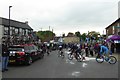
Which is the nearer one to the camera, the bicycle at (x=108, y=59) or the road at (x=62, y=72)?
the road at (x=62, y=72)

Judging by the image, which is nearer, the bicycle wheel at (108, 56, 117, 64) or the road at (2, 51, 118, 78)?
the road at (2, 51, 118, 78)

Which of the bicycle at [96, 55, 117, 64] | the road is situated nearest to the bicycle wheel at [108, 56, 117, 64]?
the bicycle at [96, 55, 117, 64]

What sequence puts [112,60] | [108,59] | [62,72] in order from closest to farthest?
[62,72] < [112,60] < [108,59]

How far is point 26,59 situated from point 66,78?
587 centimetres

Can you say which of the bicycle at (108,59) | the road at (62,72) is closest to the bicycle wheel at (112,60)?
the bicycle at (108,59)

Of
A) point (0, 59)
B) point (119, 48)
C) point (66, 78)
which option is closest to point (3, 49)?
point (0, 59)

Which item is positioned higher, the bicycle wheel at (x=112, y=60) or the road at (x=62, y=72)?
the bicycle wheel at (x=112, y=60)

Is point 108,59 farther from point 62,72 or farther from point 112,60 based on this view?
point 62,72

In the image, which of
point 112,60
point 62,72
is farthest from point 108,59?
point 62,72

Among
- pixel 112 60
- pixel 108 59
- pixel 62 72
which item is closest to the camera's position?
pixel 62 72

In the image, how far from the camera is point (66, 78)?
941 cm

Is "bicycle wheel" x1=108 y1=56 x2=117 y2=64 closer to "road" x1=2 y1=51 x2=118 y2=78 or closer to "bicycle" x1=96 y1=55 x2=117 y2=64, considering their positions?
"bicycle" x1=96 y1=55 x2=117 y2=64

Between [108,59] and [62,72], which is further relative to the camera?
[108,59]

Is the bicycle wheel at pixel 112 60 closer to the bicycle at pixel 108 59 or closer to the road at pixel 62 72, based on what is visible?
the bicycle at pixel 108 59
